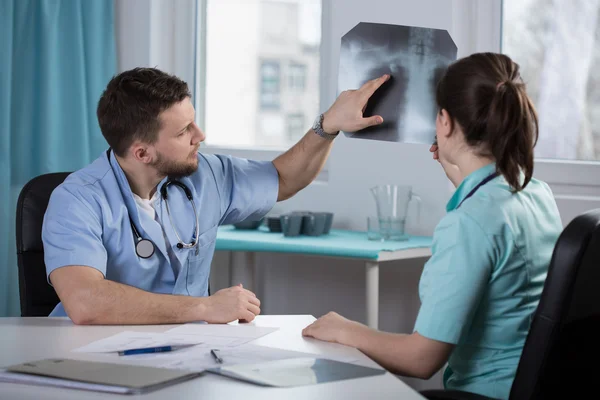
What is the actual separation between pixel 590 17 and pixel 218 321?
215 centimetres

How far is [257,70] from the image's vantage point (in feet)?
11.6

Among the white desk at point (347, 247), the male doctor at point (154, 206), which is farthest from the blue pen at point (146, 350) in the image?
the white desk at point (347, 247)

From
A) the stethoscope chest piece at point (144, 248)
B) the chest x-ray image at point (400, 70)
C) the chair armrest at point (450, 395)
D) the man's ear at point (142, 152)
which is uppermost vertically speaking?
the chest x-ray image at point (400, 70)

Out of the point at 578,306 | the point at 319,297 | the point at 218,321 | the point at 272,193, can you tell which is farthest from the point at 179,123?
the point at 319,297

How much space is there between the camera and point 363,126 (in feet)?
6.05

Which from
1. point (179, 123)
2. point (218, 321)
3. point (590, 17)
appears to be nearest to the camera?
point (218, 321)

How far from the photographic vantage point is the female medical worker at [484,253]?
1260mm

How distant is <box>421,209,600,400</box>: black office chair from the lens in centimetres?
110

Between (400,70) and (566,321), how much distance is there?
33.1 inches

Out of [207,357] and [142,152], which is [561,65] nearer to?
[142,152]

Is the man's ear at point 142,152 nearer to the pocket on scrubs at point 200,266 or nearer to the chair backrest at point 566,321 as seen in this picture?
the pocket on scrubs at point 200,266

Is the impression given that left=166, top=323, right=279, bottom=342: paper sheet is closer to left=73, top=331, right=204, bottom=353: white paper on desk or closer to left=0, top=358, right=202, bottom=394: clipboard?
left=73, top=331, right=204, bottom=353: white paper on desk

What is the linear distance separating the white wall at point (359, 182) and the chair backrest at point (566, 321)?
1.84 meters

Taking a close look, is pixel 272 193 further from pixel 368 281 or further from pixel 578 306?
pixel 578 306
